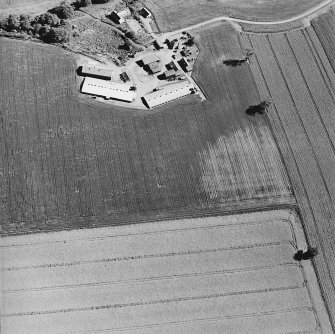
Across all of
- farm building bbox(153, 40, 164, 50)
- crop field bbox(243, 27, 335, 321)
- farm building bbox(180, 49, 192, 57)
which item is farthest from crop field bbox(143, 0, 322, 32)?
farm building bbox(180, 49, 192, 57)

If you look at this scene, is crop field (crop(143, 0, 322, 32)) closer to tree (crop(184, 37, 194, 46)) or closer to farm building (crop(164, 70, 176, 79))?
tree (crop(184, 37, 194, 46))

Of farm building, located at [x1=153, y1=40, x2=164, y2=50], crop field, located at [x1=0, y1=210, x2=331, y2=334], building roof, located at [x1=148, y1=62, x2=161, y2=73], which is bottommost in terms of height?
crop field, located at [x1=0, y1=210, x2=331, y2=334]

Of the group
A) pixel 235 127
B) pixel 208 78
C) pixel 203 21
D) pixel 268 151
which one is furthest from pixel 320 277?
pixel 203 21

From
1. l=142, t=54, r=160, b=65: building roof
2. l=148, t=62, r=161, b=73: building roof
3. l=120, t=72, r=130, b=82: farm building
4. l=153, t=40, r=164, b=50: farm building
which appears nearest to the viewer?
l=120, t=72, r=130, b=82: farm building

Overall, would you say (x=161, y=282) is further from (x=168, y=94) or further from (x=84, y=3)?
(x=84, y=3)

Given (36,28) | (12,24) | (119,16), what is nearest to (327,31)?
(119,16)

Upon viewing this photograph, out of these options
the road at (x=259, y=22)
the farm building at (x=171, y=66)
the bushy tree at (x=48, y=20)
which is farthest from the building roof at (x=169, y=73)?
the bushy tree at (x=48, y=20)

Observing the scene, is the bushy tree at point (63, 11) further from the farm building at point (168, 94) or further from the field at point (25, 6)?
the farm building at point (168, 94)
